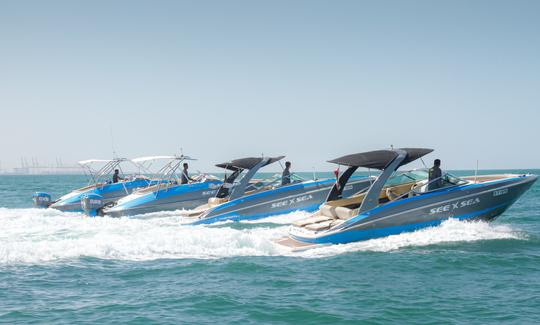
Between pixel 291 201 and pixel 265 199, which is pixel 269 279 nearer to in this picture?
pixel 265 199

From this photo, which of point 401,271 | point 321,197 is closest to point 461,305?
point 401,271

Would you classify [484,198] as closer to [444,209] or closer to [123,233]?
[444,209]

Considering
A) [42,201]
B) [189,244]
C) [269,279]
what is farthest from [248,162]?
[42,201]

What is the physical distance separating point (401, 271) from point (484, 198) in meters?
5.31

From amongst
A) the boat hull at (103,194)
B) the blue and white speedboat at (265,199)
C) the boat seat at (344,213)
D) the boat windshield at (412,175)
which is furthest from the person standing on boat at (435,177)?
the boat hull at (103,194)

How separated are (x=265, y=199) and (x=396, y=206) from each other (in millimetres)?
7038

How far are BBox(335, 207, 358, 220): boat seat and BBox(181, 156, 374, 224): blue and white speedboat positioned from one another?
17.2 feet

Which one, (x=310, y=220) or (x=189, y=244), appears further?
(x=310, y=220)

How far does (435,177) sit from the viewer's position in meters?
15.2

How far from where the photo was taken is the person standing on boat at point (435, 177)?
594 inches

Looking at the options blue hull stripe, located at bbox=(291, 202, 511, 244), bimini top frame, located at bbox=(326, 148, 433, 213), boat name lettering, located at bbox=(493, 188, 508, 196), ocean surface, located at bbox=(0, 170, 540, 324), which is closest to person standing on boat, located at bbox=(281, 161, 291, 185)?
bimini top frame, located at bbox=(326, 148, 433, 213)

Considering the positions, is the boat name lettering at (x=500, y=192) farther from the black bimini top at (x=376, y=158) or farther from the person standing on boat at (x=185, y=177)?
the person standing on boat at (x=185, y=177)

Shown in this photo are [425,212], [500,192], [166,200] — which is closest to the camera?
[425,212]

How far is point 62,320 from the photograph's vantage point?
814 cm
